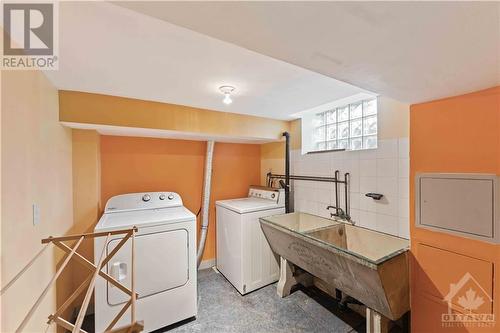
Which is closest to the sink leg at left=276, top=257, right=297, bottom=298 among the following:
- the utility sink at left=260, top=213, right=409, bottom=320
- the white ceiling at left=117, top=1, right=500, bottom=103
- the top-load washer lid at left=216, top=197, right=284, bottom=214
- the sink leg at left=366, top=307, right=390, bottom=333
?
the utility sink at left=260, top=213, right=409, bottom=320

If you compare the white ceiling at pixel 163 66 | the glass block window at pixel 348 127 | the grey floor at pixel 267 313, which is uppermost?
the white ceiling at pixel 163 66

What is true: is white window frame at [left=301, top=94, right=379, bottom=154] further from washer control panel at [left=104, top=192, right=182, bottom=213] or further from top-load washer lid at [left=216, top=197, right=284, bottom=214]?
washer control panel at [left=104, top=192, right=182, bottom=213]

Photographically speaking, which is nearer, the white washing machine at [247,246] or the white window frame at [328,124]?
the white window frame at [328,124]

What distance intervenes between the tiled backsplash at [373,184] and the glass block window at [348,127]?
0.17 metres

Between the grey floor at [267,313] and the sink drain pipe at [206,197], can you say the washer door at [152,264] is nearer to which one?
the grey floor at [267,313]

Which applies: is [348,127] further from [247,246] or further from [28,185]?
[28,185]

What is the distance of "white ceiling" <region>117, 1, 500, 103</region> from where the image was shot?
56cm

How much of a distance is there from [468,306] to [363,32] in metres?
1.65

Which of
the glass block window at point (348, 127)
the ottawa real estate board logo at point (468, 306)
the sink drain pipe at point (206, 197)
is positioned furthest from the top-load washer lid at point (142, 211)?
the ottawa real estate board logo at point (468, 306)

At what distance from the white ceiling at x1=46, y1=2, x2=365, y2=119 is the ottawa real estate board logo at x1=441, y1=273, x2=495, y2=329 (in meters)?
1.52

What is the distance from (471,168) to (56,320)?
A: 7.08 ft

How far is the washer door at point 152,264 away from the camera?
174 centimetres

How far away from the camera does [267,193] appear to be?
2.89 m

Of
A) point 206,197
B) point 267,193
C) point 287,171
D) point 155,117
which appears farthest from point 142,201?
Result: point 287,171
